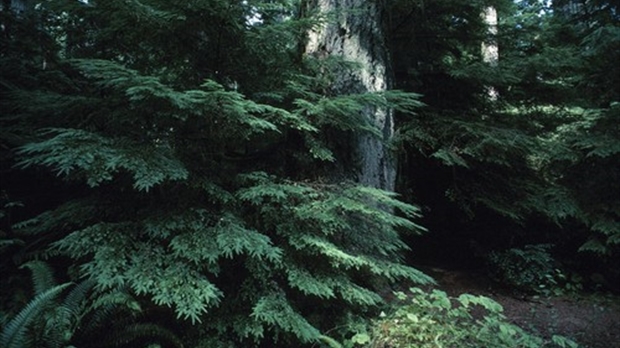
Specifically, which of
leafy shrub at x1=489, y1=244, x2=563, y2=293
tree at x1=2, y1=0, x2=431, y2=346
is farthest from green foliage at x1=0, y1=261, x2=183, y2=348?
leafy shrub at x1=489, y1=244, x2=563, y2=293

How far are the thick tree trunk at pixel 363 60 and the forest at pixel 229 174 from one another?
22 mm

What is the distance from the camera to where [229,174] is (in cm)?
328

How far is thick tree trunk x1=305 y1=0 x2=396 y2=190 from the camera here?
3.95 meters

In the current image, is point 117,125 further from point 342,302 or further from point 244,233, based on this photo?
point 342,302

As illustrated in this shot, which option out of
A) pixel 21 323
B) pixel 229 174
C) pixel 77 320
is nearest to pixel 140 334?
pixel 77 320

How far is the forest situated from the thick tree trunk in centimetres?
2

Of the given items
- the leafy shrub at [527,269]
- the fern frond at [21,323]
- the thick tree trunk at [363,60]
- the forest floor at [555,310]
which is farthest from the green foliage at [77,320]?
the leafy shrub at [527,269]

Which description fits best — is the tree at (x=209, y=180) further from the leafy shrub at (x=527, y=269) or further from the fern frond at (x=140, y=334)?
the leafy shrub at (x=527, y=269)

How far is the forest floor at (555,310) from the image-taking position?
4844mm

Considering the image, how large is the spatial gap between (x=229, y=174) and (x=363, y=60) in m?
2.05

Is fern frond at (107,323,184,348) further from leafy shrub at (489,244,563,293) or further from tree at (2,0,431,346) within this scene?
leafy shrub at (489,244,563,293)

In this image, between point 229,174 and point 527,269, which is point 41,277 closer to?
point 229,174

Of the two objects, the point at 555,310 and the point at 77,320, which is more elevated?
the point at 77,320

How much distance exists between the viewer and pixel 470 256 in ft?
23.9
